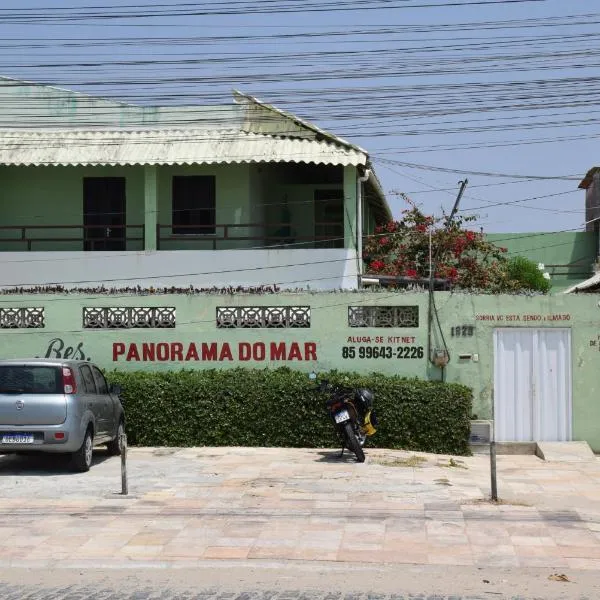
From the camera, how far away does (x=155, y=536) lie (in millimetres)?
10305

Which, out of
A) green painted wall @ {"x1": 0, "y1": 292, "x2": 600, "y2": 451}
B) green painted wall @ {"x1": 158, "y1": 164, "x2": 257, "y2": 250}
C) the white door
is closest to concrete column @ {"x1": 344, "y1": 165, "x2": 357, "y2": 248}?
green painted wall @ {"x1": 158, "y1": 164, "x2": 257, "y2": 250}

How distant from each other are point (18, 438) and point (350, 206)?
11.1 metres

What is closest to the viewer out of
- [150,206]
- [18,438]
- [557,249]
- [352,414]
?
[18,438]

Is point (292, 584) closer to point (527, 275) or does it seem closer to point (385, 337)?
point (385, 337)

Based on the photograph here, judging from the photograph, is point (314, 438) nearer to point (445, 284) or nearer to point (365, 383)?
point (365, 383)

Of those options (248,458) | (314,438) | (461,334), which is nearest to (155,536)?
(248,458)

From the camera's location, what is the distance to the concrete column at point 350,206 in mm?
22828

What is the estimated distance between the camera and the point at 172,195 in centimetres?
2431

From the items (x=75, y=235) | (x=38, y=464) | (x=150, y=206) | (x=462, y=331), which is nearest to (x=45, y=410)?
(x=38, y=464)

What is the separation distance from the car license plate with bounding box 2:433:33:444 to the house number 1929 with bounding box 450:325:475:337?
7710mm

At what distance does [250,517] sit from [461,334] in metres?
7.81

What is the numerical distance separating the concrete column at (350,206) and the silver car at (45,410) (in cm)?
945

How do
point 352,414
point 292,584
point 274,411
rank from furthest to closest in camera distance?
point 274,411, point 352,414, point 292,584

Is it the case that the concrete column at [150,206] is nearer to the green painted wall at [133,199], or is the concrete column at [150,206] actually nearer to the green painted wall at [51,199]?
the green painted wall at [133,199]
